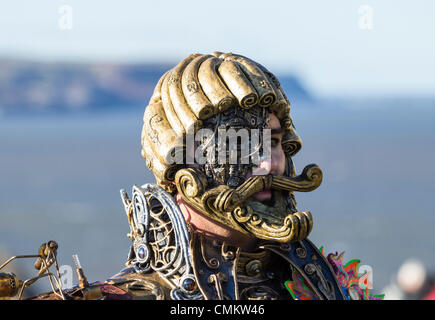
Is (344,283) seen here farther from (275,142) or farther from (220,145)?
(220,145)

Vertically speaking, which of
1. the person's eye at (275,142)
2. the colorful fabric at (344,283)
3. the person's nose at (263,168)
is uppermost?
the person's eye at (275,142)

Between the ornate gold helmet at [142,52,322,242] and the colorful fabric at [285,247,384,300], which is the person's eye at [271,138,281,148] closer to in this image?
the ornate gold helmet at [142,52,322,242]

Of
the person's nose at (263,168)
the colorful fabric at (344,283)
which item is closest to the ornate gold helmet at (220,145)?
the person's nose at (263,168)

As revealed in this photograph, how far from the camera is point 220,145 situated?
4695 millimetres

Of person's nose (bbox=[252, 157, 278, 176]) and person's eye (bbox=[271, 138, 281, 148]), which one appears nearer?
person's nose (bbox=[252, 157, 278, 176])

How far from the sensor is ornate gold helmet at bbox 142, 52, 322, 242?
4.66 metres

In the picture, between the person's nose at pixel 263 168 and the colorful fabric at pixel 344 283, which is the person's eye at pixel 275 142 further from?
the colorful fabric at pixel 344 283

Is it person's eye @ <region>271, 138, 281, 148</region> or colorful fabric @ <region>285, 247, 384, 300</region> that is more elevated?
person's eye @ <region>271, 138, 281, 148</region>

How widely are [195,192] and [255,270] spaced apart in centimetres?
61

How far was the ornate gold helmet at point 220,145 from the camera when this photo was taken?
466 cm

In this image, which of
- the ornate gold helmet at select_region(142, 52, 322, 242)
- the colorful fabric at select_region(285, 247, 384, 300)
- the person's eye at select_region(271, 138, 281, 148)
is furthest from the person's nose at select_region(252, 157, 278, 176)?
the colorful fabric at select_region(285, 247, 384, 300)

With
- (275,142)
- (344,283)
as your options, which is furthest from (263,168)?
(344,283)

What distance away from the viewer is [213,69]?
15.8 feet
